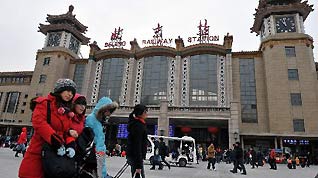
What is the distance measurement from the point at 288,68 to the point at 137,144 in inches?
1158

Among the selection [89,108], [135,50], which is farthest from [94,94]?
[135,50]

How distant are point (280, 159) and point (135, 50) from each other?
21992 mm

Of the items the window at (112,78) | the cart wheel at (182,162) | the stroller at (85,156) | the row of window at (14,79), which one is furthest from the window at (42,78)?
the stroller at (85,156)

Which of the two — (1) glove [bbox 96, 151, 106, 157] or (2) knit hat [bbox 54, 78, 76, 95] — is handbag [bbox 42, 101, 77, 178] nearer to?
(2) knit hat [bbox 54, 78, 76, 95]

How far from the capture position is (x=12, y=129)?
35656mm

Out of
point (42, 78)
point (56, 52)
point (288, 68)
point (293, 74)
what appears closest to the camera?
point (293, 74)

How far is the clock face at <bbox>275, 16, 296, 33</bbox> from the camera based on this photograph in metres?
30.7

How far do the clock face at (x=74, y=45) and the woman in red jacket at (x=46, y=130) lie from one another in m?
38.2

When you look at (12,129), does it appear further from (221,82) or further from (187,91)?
(221,82)

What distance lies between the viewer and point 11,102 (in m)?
37.6

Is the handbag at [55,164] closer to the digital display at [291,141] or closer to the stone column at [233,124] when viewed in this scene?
the stone column at [233,124]

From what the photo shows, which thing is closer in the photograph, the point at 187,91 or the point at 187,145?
the point at 187,145

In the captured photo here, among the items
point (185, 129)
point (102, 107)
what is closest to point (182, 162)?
point (102, 107)

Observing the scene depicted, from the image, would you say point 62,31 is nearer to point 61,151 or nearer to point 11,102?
point 11,102
